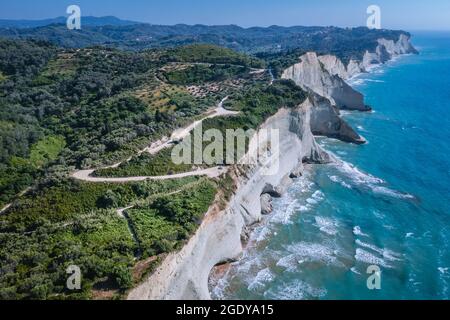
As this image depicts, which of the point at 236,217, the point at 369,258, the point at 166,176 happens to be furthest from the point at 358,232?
the point at 166,176

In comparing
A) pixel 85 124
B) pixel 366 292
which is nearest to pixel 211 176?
pixel 366 292

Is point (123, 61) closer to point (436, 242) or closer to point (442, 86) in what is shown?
point (436, 242)

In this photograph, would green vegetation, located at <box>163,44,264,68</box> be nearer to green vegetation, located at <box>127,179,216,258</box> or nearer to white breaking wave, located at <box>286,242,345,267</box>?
green vegetation, located at <box>127,179,216,258</box>

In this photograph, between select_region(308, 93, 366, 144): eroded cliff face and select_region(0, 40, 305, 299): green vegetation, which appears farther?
select_region(308, 93, 366, 144): eroded cliff face

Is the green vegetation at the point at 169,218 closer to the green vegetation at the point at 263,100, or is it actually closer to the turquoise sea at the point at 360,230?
the turquoise sea at the point at 360,230

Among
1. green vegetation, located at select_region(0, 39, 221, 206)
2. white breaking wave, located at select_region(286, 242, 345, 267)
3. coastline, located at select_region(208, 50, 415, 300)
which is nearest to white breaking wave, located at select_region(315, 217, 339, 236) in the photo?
coastline, located at select_region(208, 50, 415, 300)

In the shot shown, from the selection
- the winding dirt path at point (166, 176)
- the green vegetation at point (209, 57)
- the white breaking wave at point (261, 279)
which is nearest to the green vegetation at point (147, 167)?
the winding dirt path at point (166, 176)
